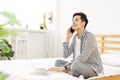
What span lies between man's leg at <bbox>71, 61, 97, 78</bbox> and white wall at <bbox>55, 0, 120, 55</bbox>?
1.40 metres

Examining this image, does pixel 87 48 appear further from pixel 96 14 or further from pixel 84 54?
pixel 96 14

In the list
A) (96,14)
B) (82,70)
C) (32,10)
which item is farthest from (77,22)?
(32,10)

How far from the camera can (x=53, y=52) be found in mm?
4578

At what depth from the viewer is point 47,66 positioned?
2438 mm

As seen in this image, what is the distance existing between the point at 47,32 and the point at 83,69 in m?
2.57

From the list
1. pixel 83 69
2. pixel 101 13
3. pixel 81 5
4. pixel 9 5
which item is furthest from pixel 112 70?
pixel 9 5

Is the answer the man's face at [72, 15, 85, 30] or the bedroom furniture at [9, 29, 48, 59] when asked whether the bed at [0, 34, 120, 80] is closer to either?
the man's face at [72, 15, 85, 30]

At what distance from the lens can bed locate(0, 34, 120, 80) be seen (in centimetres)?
175

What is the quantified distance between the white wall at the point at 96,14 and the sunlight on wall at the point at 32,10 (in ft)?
1.13

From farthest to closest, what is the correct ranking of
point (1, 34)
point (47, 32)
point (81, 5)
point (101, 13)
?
1. point (47, 32)
2. point (81, 5)
3. point (101, 13)
4. point (1, 34)

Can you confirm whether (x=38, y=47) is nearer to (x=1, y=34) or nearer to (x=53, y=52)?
(x=53, y=52)

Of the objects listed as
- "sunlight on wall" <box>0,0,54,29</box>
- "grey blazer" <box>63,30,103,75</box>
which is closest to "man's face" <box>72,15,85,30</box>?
"grey blazer" <box>63,30,103,75</box>

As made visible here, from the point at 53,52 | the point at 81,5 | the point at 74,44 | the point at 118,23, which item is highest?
the point at 81,5

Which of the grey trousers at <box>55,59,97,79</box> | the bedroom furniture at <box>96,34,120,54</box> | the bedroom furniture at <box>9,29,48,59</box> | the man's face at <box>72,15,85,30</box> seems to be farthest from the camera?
the bedroom furniture at <box>9,29,48,59</box>
